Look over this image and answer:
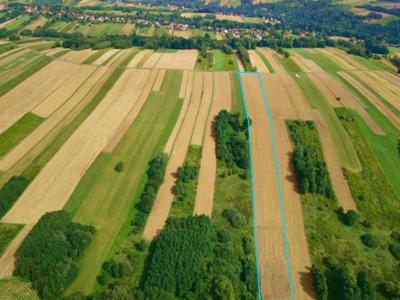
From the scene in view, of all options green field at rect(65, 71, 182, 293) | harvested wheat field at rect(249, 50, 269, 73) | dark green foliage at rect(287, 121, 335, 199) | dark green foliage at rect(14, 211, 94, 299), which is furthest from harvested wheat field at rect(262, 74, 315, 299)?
dark green foliage at rect(14, 211, 94, 299)

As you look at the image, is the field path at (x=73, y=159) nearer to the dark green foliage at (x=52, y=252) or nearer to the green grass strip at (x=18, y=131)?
the dark green foliage at (x=52, y=252)

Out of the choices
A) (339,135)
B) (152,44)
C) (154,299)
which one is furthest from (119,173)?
(152,44)

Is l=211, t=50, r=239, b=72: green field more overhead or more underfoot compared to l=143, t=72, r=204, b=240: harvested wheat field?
more overhead

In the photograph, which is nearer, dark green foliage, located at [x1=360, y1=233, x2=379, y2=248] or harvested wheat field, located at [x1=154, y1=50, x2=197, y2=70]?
dark green foliage, located at [x1=360, y1=233, x2=379, y2=248]

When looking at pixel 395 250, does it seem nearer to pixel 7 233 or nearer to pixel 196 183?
pixel 196 183

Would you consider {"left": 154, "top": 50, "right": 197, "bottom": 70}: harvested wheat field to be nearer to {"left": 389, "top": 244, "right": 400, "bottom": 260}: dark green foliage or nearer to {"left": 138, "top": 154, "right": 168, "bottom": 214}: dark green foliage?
{"left": 138, "top": 154, "right": 168, "bottom": 214}: dark green foliage

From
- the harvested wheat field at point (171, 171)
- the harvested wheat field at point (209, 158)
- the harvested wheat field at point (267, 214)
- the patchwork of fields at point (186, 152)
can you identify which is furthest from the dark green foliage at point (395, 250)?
the harvested wheat field at point (171, 171)

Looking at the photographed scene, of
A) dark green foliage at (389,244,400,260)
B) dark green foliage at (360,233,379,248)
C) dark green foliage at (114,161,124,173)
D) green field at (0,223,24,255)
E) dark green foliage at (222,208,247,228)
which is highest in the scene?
dark green foliage at (114,161,124,173)
